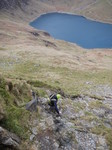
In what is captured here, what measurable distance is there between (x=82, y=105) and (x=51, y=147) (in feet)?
26.0

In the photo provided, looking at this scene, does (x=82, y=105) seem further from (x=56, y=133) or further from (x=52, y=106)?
(x=56, y=133)

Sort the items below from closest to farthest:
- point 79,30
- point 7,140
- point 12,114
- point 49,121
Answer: point 7,140 → point 12,114 → point 49,121 → point 79,30

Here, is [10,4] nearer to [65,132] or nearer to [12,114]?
[65,132]

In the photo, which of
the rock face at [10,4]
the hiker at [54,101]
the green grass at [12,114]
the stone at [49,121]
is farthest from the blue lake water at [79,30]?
the green grass at [12,114]

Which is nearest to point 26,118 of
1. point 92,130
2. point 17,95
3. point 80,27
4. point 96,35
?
point 17,95

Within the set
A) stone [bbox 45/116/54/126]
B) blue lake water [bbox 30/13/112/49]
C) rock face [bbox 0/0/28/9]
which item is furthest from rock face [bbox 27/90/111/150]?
rock face [bbox 0/0/28/9]

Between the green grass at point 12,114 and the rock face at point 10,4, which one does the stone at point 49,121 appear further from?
the rock face at point 10,4

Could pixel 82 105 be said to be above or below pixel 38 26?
above

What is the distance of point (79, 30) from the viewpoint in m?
153

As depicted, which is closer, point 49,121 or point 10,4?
point 49,121

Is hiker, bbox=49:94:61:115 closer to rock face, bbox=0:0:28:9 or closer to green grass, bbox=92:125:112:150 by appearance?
green grass, bbox=92:125:112:150

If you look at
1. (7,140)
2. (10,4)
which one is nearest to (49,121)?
(7,140)

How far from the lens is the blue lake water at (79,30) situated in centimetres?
12812

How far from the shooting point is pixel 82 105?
72.1 ft
